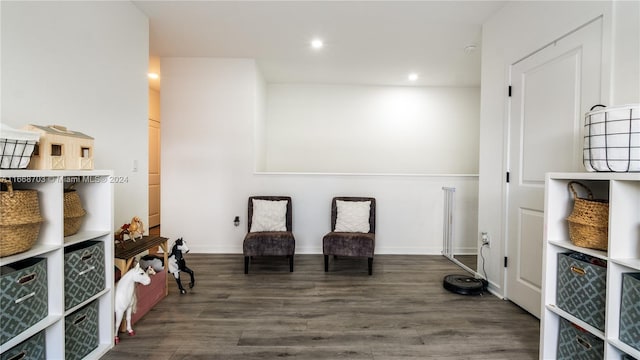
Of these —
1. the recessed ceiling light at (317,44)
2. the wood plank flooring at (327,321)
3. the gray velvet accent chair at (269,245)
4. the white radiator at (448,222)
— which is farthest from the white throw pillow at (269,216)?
the white radiator at (448,222)

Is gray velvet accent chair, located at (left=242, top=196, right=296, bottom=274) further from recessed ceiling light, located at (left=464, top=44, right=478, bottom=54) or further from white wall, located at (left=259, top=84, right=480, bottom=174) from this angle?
recessed ceiling light, located at (left=464, top=44, right=478, bottom=54)

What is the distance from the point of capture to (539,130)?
2.14 metres

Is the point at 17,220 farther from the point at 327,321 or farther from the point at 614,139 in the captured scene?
the point at 614,139

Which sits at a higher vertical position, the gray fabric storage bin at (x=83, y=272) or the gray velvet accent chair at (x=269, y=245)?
the gray fabric storage bin at (x=83, y=272)

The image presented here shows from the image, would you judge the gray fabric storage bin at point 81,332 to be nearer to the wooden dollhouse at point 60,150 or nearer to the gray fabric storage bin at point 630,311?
the wooden dollhouse at point 60,150

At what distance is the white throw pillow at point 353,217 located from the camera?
3.42m

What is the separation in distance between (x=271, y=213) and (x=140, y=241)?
1.44 metres

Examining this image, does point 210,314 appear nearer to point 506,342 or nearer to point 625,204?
point 506,342

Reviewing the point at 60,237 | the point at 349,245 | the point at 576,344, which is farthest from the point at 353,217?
the point at 60,237

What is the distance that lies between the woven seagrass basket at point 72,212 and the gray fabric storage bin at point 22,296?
228mm

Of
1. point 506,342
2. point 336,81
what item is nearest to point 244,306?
point 506,342

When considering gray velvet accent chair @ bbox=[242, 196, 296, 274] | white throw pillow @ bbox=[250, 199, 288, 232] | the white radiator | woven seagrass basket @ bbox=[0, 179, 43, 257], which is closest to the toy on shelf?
woven seagrass basket @ bbox=[0, 179, 43, 257]

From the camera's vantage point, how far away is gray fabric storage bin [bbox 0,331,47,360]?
4.09 ft

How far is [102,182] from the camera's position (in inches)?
69.2
